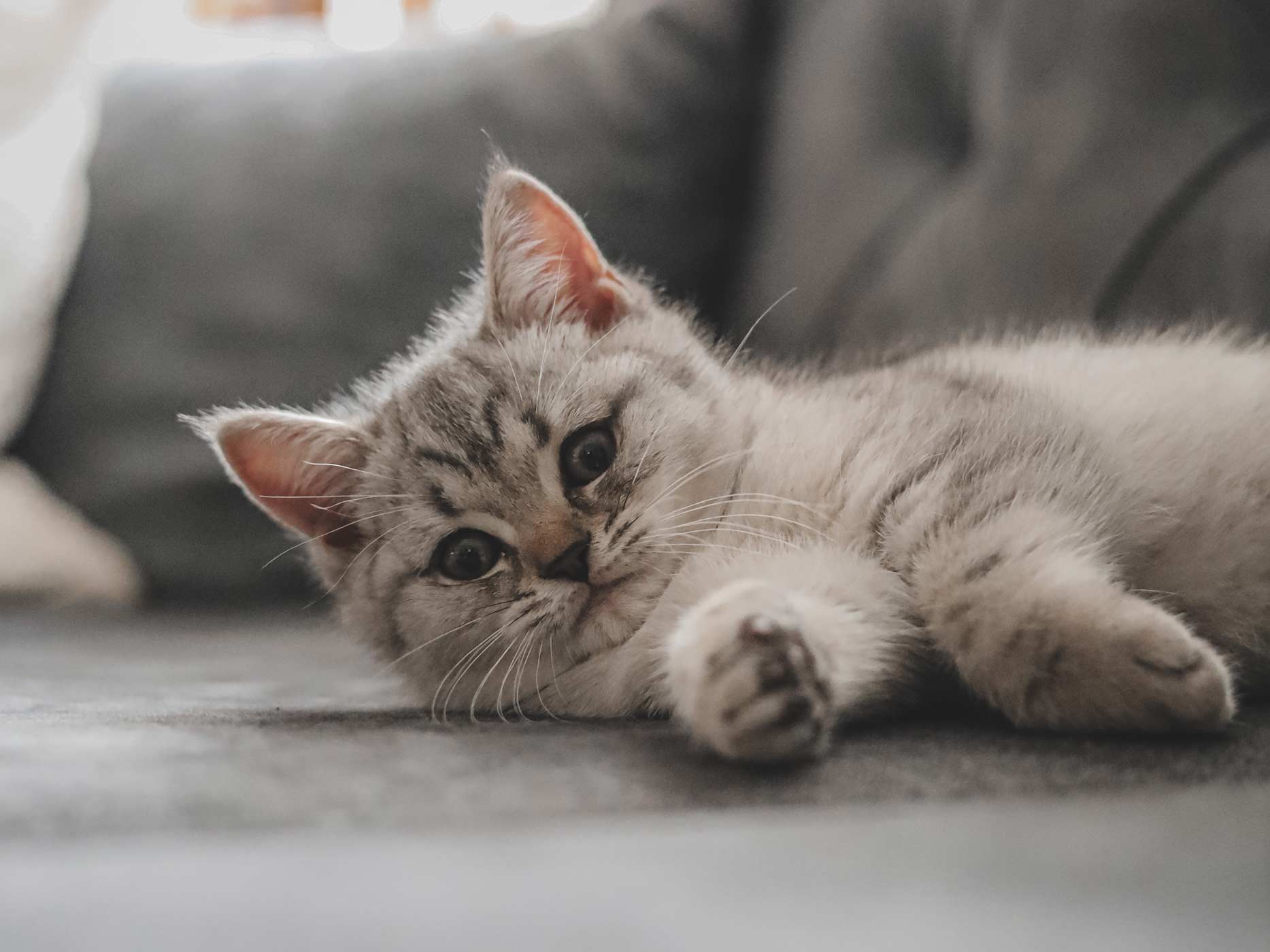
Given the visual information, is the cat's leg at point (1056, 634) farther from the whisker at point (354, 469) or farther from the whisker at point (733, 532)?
the whisker at point (354, 469)

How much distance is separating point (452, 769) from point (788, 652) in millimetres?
197

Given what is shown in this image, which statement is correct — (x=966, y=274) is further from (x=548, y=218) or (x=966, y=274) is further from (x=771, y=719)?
(x=771, y=719)

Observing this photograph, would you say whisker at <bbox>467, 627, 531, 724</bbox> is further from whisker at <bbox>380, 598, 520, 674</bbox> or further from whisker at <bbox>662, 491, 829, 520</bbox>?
whisker at <bbox>662, 491, 829, 520</bbox>

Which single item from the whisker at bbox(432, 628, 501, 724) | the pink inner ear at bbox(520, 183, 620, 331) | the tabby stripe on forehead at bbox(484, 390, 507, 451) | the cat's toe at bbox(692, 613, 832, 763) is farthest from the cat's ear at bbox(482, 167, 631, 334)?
the cat's toe at bbox(692, 613, 832, 763)

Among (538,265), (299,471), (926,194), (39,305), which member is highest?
(926,194)

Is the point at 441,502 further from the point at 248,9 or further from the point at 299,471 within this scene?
the point at 248,9

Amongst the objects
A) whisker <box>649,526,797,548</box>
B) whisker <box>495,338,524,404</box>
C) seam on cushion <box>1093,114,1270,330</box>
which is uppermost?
seam on cushion <box>1093,114,1270,330</box>

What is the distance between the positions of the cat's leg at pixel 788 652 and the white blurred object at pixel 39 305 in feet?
3.77

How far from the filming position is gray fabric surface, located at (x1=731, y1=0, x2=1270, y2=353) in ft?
3.57

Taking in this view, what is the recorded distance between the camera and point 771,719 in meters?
0.58

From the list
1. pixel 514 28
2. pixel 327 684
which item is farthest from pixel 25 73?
pixel 327 684

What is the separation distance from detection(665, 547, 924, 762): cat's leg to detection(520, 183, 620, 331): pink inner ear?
328 mm

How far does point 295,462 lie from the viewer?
40.8 inches

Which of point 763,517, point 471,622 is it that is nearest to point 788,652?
point 763,517
